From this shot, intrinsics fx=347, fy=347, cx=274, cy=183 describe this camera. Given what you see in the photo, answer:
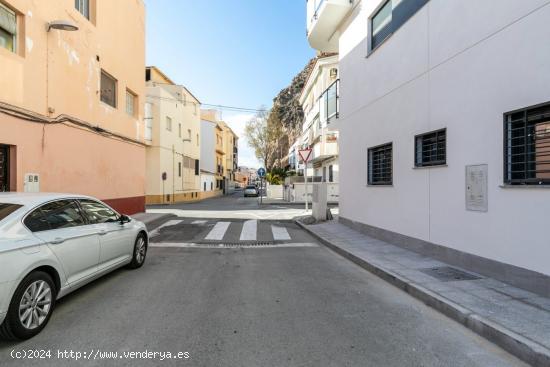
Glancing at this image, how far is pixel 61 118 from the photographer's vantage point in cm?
963

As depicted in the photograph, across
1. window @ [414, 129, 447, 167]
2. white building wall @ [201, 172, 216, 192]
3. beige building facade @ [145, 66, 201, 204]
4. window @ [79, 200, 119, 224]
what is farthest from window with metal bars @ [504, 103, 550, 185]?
white building wall @ [201, 172, 216, 192]

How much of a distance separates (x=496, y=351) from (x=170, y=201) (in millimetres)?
25772

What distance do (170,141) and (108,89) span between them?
47.8 ft

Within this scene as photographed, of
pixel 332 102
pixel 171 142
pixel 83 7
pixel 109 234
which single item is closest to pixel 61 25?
pixel 83 7

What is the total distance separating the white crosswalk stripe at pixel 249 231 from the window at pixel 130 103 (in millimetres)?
7176

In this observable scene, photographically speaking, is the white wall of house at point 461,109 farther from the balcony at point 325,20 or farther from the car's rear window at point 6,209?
the car's rear window at point 6,209

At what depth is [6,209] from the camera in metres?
3.82

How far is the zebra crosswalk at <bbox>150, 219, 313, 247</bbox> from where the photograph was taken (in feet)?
31.2

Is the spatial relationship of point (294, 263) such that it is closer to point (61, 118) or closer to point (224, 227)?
point (224, 227)

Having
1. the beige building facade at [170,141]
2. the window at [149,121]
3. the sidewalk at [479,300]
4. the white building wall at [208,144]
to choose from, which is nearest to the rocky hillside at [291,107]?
the white building wall at [208,144]

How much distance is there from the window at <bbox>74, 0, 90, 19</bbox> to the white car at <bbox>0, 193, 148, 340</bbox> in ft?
28.2

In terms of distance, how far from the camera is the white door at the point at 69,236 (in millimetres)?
3984

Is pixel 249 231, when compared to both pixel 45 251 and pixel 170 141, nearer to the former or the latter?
pixel 45 251

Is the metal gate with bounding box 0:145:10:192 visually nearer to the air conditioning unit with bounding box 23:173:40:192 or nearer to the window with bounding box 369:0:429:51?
the air conditioning unit with bounding box 23:173:40:192
